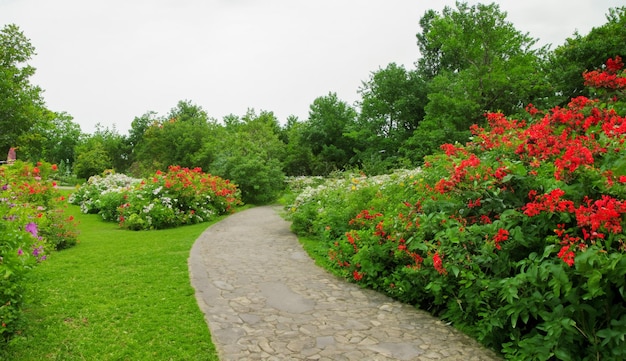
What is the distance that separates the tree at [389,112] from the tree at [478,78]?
1.68m

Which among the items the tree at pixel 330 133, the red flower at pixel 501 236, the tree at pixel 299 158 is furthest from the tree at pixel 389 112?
the red flower at pixel 501 236

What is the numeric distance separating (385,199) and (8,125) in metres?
21.0

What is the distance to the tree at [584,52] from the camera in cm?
1386

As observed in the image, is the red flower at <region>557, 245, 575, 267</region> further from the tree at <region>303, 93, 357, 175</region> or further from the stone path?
the tree at <region>303, 93, 357, 175</region>

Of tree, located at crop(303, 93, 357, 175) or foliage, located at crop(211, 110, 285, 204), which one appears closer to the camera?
foliage, located at crop(211, 110, 285, 204)

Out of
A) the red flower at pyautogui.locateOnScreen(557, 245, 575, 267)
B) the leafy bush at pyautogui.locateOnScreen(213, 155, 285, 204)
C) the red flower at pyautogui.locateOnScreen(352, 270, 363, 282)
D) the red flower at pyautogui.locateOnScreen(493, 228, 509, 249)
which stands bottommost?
the red flower at pyautogui.locateOnScreen(352, 270, 363, 282)

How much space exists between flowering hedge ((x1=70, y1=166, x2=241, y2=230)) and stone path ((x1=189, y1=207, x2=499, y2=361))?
173 inches

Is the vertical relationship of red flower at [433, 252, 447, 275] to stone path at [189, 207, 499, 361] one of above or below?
above

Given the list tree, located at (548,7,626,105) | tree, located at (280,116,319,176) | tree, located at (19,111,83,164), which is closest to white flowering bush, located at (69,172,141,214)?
tree, located at (280,116,319,176)

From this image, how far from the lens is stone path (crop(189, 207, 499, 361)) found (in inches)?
142

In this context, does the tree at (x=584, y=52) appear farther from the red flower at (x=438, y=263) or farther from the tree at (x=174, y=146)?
the tree at (x=174, y=146)

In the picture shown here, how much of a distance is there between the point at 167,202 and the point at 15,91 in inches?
561

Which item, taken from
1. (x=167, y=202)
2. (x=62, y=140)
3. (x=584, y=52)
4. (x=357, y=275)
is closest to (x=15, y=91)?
(x=167, y=202)

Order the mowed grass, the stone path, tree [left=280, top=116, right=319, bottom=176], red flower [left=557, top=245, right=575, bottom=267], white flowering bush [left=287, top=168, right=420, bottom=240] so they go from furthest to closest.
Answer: tree [left=280, top=116, right=319, bottom=176] < white flowering bush [left=287, top=168, right=420, bottom=240] < the stone path < the mowed grass < red flower [left=557, top=245, right=575, bottom=267]
